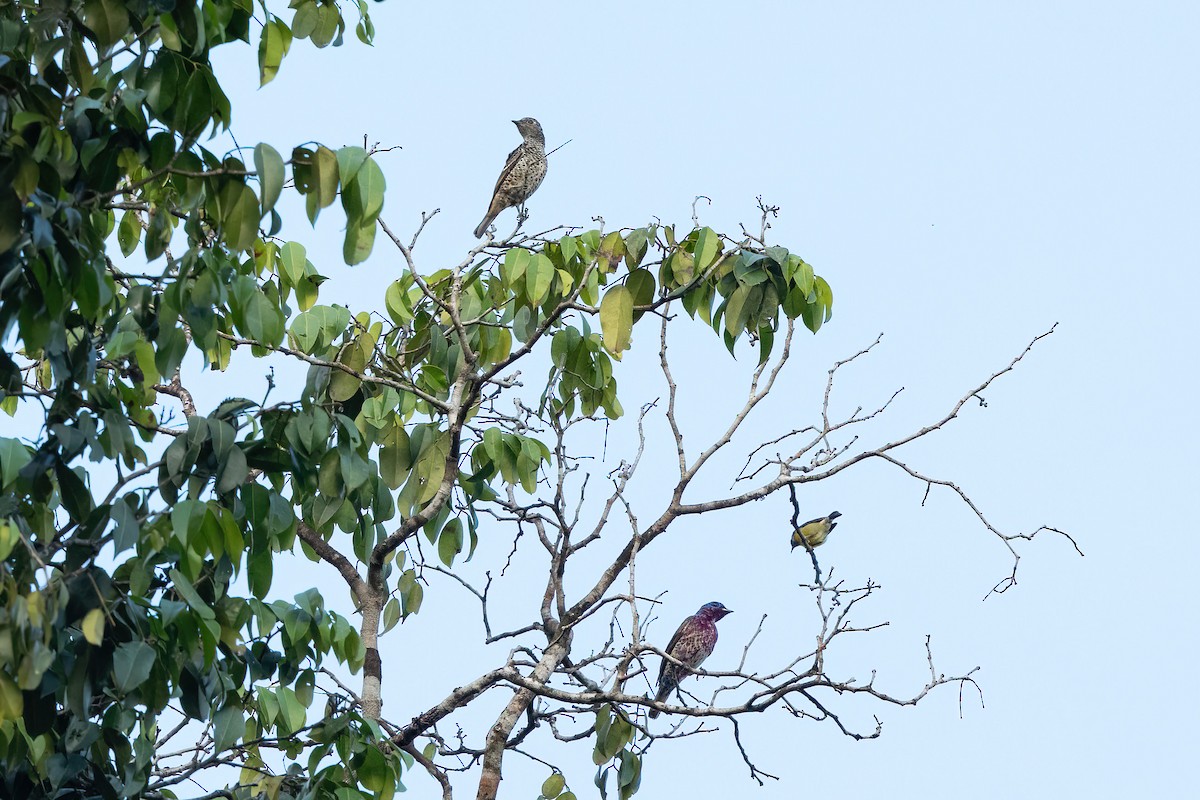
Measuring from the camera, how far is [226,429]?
3016 mm

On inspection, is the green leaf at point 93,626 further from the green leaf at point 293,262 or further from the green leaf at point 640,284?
the green leaf at point 293,262

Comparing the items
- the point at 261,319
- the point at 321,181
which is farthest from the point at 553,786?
the point at 321,181

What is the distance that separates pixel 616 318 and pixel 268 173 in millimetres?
1640

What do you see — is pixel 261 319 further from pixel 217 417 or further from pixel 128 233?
pixel 128 233

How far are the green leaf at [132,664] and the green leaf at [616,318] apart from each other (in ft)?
5.68

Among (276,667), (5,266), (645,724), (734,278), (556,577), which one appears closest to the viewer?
(5,266)

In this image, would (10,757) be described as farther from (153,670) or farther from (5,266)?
(5,266)

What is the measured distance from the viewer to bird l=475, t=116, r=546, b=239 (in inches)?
322

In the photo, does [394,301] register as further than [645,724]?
Yes

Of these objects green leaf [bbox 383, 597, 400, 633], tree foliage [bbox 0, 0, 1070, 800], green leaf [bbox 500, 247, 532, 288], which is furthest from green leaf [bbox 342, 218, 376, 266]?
green leaf [bbox 383, 597, 400, 633]

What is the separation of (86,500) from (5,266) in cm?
61

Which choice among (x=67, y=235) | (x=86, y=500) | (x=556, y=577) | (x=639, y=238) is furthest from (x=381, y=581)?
(x=67, y=235)

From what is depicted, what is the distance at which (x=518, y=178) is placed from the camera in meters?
8.17

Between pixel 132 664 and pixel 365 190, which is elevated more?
pixel 365 190
